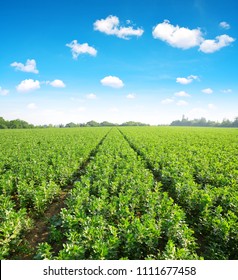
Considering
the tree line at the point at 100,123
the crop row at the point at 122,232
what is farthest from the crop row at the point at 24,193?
the tree line at the point at 100,123

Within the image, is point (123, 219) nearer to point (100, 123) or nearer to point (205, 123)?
point (100, 123)

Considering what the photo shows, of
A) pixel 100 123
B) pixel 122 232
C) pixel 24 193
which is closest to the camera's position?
pixel 122 232

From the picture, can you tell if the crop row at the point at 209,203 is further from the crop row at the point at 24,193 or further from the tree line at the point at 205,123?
the tree line at the point at 205,123

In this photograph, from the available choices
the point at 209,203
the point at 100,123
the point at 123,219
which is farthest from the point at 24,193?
the point at 100,123

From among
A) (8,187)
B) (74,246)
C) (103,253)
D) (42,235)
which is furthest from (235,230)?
(8,187)

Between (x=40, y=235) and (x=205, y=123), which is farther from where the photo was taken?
(x=205, y=123)

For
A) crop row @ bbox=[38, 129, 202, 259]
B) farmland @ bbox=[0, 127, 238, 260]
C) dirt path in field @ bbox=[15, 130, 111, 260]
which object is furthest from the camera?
dirt path in field @ bbox=[15, 130, 111, 260]

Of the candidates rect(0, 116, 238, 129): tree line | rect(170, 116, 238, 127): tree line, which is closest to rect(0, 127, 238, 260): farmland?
rect(0, 116, 238, 129): tree line

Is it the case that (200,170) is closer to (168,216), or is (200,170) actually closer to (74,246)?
(168,216)

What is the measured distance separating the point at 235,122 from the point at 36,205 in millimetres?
123911

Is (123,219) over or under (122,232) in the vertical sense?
over

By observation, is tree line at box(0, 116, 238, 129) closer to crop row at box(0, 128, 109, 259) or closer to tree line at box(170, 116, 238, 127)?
tree line at box(170, 116, 238, 127)

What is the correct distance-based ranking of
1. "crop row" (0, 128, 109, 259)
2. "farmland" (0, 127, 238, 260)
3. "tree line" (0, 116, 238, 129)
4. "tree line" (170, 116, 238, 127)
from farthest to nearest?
"tree line" (170, 116, 238, 127)
"tree line" (0, 116, 238, 129)
"crop row" (0, 128, 109, 259)
"farmland" (0, 127, 238, 260)

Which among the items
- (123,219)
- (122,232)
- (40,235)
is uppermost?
(123,219)
